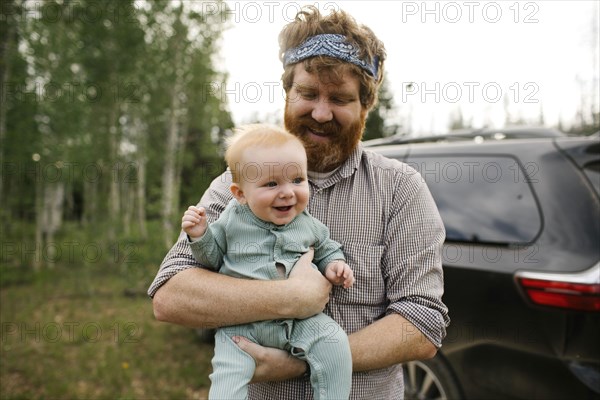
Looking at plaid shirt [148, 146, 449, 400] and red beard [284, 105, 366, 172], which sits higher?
red beard [284, 105, 366, 172]

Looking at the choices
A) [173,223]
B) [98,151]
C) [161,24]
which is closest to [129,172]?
[98,151]

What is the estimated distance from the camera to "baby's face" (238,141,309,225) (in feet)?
4.96

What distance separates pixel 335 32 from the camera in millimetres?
1789

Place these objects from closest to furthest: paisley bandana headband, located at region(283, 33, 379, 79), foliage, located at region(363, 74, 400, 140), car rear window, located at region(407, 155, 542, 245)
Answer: paisley bandana headband, located at region(283, 33, 379, 79), car rear window, located at region(407, 155, 542, 245), foliage, located at region(363, 74, 400, 140)

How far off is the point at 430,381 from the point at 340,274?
178 cm

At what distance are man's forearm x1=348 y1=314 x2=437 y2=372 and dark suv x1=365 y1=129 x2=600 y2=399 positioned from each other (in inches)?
43.3

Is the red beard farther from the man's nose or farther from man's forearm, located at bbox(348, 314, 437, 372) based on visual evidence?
man's forearm, located at bbox(348, 314, 437, 372)

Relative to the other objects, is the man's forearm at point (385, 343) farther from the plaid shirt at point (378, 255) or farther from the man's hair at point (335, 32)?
the man's hair at point (335, 32)

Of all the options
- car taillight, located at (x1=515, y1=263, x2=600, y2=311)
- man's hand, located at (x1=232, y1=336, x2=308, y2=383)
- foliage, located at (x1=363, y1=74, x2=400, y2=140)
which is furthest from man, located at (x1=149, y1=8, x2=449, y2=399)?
foliage, located at (x1=363, y1=74, x2=400, y2=140)

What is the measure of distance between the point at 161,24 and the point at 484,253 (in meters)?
14.8

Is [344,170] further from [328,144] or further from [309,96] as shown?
[309,96]

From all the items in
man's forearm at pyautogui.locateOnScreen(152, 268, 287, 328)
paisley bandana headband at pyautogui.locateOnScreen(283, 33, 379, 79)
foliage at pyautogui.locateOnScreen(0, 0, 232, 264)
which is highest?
foliage at pyautogui.locateOnScreen(0, 0, 232, 264)

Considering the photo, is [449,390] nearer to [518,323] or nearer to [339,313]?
[518,323]

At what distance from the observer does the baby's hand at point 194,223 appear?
1.46 metres
